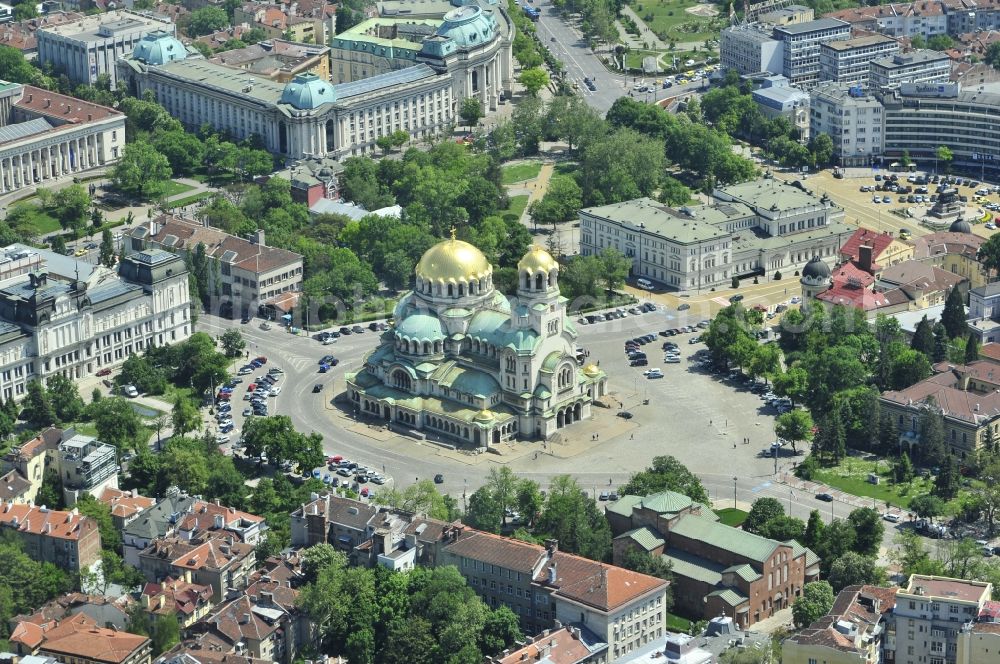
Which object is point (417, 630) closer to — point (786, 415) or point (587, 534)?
point (587, 534)

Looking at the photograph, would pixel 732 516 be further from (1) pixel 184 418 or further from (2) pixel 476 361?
(1) pixel 184 418

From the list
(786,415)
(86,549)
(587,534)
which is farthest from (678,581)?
(86,549)

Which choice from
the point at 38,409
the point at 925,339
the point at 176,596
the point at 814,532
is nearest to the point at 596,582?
the point at 814,532

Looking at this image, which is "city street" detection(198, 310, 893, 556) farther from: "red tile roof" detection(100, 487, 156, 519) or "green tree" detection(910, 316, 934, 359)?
"red tile roof" detection(100, 487, 156, 519)

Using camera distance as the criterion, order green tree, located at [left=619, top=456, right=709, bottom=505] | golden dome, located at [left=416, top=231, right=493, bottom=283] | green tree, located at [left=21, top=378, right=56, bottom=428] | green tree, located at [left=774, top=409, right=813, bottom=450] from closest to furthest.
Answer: green tree, located at [left=619, top=456, right=709, bottom=505] < green tree, located at [left=774, top=409, right=813, bottom=450] < green tree, located at [left=21, top=378, right=56, bottom=428] < golden dome, located at [left=416, top=231, right=493, bottom=283]

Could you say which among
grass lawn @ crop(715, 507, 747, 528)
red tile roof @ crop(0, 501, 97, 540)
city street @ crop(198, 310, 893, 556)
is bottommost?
city street @ crop(198, 310, 893, 556)

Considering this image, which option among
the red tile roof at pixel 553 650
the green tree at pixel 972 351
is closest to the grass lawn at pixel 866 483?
the green tree at pixel 972 351

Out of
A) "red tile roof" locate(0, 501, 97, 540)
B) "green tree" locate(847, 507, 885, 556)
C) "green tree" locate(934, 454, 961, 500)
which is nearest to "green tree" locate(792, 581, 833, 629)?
"green tree" locate(847, 507, 885, 556)
